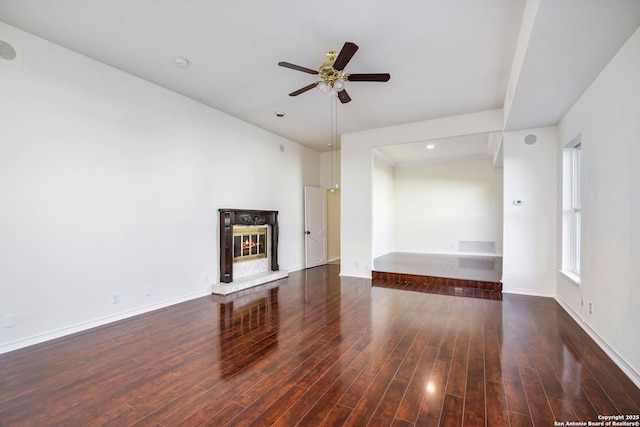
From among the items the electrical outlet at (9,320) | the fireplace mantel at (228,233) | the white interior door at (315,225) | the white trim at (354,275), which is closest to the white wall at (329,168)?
the white interior door at (315,225)

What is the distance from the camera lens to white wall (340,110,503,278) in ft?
19.4

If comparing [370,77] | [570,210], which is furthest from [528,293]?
[370,77]

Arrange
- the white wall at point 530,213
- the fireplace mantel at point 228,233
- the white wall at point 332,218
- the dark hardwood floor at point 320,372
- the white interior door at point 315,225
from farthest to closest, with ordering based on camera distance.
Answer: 1. the white wall at point 332,218
2. the white interior door at point 315,225
3. the fireplace mantel at point 228,233
4. the white wall at point 530,213
5. the dark hardwood floor at point 320,372

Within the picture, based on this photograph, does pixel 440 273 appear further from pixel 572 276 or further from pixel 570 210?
pixel 570 210

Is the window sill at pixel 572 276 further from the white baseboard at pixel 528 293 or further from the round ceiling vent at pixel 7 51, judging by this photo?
the round ceiling vent at pixel 7 51

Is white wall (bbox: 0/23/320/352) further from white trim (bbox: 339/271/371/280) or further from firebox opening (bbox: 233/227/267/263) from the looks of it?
white trim (bbox: 339/271/371/280)

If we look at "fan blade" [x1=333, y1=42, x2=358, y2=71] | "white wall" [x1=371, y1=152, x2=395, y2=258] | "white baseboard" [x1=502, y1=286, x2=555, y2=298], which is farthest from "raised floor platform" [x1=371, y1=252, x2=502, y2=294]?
"fan blade" [x1=333, y1=42, x2=358, y2=71]

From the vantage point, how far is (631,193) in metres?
2.36

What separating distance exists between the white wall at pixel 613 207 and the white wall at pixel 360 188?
284 cm

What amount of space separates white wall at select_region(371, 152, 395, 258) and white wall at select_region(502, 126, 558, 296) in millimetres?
3406

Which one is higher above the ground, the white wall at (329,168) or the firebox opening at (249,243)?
the white wall at (329,168)

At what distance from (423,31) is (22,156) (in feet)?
13.9

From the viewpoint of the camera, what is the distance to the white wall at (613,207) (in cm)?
232

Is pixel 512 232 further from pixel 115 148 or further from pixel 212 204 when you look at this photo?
pixel 115 148
